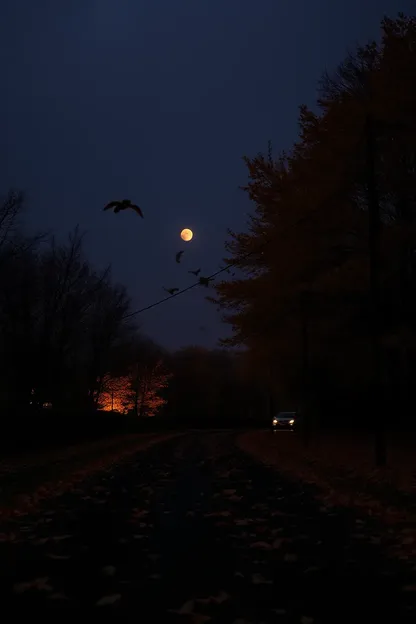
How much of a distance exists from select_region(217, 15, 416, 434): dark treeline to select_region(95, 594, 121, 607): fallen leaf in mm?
13314

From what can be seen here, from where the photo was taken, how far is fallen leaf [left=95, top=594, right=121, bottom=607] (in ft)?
18.9

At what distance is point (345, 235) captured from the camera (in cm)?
2370

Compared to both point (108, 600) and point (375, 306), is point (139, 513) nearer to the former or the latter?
point (108, 600)

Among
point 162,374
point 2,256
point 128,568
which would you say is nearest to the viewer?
point 128,568

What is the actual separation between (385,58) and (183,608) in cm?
2081

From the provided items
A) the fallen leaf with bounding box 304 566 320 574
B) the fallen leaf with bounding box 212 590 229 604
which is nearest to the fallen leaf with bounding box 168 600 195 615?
the fallen leaf with bounding box 212 590 229 604

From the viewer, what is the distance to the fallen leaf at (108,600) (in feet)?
18.9

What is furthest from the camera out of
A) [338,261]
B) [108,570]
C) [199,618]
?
[338,261]

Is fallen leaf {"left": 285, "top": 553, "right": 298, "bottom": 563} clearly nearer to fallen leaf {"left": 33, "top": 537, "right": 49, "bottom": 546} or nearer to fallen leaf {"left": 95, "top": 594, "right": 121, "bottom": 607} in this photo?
fallen leaf {"left": 95, "top": 594, "right": 121, "bottom": 607}

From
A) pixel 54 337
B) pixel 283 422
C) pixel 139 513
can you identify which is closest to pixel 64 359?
pixel 54 337

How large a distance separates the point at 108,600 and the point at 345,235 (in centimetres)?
1926

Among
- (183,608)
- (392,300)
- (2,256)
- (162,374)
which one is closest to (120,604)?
(183,608)

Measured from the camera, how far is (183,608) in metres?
5.63

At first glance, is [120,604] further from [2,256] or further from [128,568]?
[2,256]
